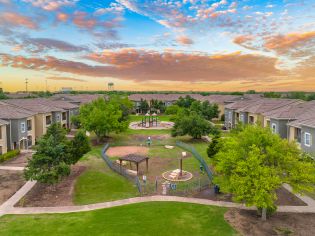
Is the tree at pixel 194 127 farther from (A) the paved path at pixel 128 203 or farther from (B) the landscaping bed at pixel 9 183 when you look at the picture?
(B) the landscaping bed at pixel 9 183

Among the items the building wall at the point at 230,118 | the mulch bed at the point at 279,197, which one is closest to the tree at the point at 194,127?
the building wall at the point at 230,118

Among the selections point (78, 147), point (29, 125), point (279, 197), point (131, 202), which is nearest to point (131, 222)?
point (131, 202)

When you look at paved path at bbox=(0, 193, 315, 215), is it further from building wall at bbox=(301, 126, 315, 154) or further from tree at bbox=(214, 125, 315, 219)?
building wall at bbox=(301, 126, 315, 154)

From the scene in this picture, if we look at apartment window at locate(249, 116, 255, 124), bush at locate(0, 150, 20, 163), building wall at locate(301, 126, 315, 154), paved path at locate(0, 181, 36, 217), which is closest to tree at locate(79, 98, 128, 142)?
bush at locate(0, 150, 20, 163)

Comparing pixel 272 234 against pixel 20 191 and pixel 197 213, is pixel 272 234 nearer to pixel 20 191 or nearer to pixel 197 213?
pixel 197 213

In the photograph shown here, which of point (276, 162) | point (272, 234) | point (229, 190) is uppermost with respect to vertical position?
point (276, 162)

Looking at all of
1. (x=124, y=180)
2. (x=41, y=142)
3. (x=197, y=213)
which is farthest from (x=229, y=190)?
(x=41, y=142)
